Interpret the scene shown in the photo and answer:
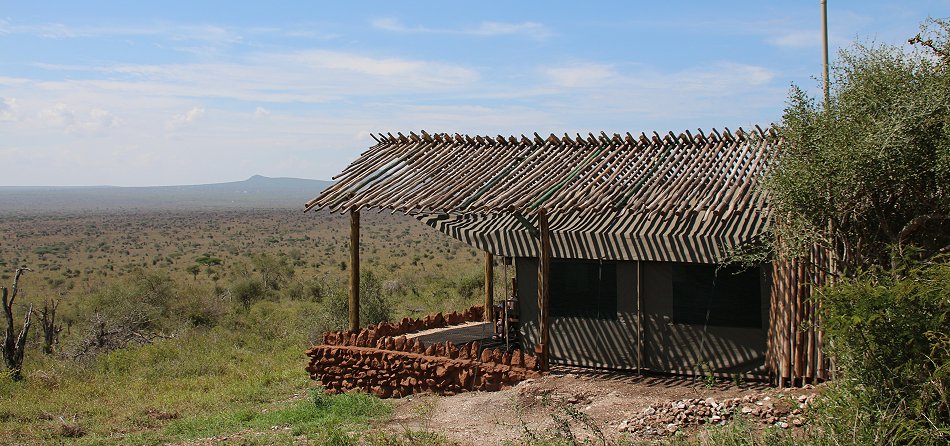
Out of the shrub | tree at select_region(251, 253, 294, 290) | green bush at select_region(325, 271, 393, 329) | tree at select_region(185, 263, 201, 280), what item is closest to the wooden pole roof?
the shrub

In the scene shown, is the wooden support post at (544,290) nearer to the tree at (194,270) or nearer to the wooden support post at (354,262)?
the wooden support post at (354,262)

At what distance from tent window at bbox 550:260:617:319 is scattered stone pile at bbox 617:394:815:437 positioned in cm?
264

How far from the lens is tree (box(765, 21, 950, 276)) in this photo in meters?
7.09

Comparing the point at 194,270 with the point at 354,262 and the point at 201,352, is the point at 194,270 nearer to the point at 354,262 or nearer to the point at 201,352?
the point at 201,352

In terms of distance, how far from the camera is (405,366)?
10.8m

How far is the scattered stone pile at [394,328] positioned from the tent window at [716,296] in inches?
164

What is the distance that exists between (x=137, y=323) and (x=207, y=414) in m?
9.36

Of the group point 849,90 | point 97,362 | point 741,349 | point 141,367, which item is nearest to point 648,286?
point 741,349

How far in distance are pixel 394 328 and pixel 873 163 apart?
24.9 feet

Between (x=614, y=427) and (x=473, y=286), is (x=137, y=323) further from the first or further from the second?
(x=614, y=427)

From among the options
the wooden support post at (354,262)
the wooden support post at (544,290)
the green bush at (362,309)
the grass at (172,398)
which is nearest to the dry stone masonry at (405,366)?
the wooden support post at (544,290)

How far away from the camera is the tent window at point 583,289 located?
417 inches

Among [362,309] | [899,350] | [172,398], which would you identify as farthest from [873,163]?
[362,309]

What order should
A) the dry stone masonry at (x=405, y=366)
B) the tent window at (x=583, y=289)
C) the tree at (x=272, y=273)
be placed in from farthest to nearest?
1. the tree at (x=272, y=273)
2. the tent window at (x=583, y=289)
3. the dry stone masonry at (x=405, y=366)
